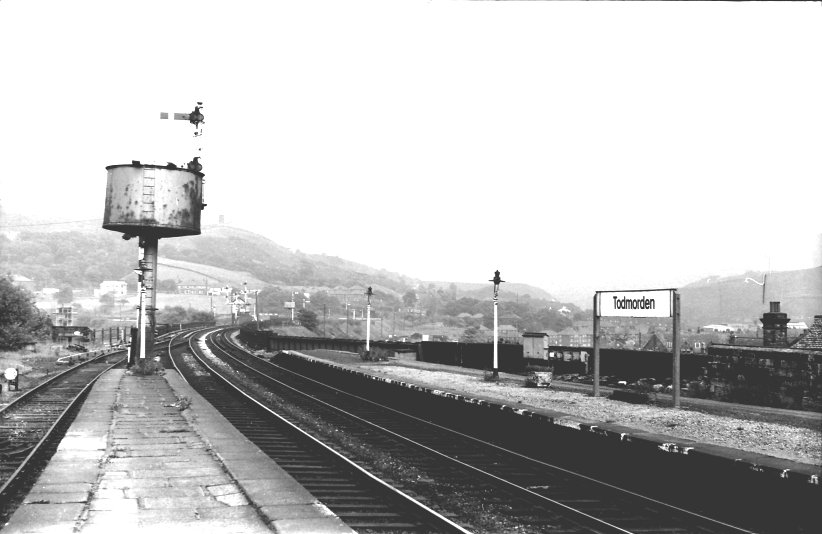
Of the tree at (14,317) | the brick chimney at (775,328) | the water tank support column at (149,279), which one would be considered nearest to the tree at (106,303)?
the tree at (14,317)

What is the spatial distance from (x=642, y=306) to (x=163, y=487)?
10002mm

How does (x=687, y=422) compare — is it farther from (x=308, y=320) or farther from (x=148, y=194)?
(x=308, y=320)

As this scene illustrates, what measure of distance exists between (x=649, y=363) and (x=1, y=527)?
1936 centimetres

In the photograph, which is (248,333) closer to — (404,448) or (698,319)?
(404,448)

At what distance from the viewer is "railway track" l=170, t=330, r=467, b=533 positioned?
765 centimetres

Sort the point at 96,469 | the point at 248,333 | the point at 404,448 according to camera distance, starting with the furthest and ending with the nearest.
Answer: the point at 248,333 → the point at 404,448 → the point at 96,469

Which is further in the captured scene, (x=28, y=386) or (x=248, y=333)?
(x=248, y=333)

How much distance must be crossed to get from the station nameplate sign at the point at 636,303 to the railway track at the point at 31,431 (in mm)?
10965

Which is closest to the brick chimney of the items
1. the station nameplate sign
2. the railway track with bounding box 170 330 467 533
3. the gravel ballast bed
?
the gravel ballast bed

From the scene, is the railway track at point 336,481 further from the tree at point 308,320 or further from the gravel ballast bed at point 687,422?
the tree at point 308,320

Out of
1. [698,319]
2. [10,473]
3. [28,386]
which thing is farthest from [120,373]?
[698,319]

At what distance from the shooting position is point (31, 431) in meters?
14.1

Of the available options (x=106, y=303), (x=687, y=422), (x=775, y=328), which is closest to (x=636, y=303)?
(x=687, y=422)

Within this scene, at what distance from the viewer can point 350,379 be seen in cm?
2433
